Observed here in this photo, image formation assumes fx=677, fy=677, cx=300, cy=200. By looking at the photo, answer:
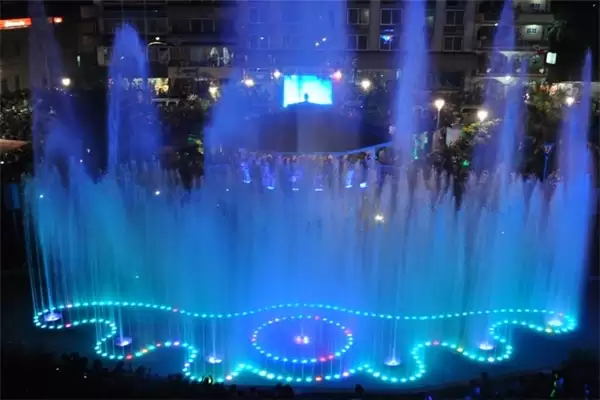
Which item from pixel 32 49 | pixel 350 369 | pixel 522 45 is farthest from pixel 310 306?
pixel 32 49

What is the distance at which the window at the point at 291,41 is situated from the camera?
93.8 ft

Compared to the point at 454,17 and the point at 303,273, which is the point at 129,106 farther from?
the point at 303,273

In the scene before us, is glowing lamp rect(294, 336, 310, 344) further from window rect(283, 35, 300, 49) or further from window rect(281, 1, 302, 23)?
window rect(281, 1, 302, 23)

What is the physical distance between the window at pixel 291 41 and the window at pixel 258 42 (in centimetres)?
76

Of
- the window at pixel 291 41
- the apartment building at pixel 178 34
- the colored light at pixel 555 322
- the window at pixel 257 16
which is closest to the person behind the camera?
the colored light at pixel 555 322

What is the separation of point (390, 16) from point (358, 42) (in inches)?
66.6

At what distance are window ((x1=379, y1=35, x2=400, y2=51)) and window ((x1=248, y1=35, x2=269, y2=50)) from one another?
4.83 metres

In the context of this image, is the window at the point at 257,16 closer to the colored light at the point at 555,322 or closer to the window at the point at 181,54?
the window at the point at 181,54

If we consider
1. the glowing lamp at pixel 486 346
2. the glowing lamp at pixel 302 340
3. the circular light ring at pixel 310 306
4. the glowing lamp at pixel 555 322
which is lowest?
the glowing lamp at pixel 486 346

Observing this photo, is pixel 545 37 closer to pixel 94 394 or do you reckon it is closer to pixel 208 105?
pixel 208 105

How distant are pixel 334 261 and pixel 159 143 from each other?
11.4 metres

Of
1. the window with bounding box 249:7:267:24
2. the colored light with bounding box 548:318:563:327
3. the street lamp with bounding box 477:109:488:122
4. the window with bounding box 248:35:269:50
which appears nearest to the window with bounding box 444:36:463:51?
the street lamp with bounding box 477:109:488:122

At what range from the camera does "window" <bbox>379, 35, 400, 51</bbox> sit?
1128 inches

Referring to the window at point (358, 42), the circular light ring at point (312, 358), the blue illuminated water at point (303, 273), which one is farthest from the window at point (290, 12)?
the circular light ring at point (312, 358)
